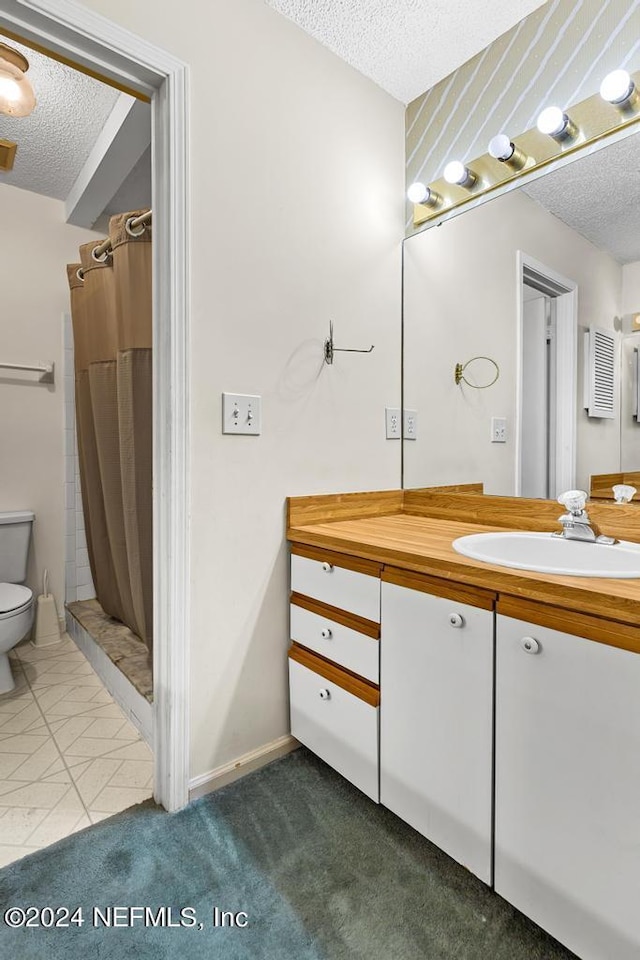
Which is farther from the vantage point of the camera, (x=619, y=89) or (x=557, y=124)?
(x=557, y=124)

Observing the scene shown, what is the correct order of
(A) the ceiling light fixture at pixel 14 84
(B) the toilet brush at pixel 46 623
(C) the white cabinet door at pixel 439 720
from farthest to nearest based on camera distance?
1. (B) the toilet brush at pixel 46 623
2. (A) the ceiling light fixture at pixel 14 84
3. (C) the white cabinet door at pixel 439 720

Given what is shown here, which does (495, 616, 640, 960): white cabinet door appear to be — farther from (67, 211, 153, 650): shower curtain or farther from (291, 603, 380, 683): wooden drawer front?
(67, 211, 153, 650): shower curtain

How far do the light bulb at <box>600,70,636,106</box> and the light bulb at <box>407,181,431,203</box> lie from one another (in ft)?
1.96

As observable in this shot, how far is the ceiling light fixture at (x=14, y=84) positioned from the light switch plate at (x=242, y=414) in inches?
51.7

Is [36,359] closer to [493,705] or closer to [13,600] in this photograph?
[13,600]

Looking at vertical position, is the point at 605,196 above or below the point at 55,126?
Result: below

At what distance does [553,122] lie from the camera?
1.34 metres

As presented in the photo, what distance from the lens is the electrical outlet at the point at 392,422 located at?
5.97 ft

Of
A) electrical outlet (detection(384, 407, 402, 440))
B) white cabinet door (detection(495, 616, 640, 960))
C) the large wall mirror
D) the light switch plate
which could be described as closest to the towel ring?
the large wall mirror

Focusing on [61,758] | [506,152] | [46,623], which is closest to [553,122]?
[506,152]

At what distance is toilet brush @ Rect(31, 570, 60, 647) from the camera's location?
2.41 meters

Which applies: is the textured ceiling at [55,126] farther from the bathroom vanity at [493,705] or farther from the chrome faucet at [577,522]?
the chrome faucet at [577,522]

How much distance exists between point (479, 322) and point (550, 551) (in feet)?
2.78

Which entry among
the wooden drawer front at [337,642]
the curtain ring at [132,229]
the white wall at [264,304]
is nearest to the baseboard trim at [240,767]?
the white wall at [264,304]
